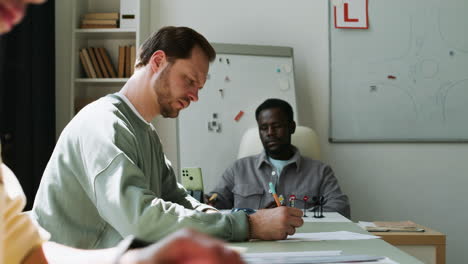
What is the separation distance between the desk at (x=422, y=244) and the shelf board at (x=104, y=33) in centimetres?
223

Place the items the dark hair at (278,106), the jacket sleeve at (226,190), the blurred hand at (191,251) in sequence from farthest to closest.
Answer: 1. the dark hair at (278,106)
2. the jacket sleeve at (226,190)
3. the blurred hand at (191,251)

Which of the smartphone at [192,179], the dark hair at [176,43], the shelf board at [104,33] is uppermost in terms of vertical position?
the shelf board at [104,33]

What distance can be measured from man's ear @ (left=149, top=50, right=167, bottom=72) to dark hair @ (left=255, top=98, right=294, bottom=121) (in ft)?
5.47

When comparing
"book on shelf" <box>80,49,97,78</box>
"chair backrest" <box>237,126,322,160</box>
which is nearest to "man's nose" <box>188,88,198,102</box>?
"chair backrest" <box>237,126,322,160</box>

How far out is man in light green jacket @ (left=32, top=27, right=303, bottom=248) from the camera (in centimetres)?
122

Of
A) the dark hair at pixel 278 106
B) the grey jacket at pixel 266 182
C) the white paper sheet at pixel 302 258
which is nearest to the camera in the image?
the white paper sheet at pixel 302 258

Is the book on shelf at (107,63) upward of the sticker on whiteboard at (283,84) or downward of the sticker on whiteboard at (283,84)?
upward

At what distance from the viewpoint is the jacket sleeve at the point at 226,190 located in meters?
3.16

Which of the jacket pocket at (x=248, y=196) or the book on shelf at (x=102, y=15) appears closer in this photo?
the jacket pocket at (x=248, y=196)

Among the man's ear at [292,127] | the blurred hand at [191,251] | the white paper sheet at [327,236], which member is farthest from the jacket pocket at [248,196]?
the blurred hand at [191,251]

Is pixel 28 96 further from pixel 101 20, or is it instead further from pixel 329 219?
pixel 329 219

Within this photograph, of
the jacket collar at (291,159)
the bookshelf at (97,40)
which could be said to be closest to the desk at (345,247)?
the jacket collar at (291,159)

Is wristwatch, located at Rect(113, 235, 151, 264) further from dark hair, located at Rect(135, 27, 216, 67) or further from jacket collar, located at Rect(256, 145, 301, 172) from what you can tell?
jacket collar, located at Rect(256, 145, 301, 172)

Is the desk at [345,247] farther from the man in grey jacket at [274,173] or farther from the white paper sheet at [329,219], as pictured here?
the man in grey jacket at [274,173]
